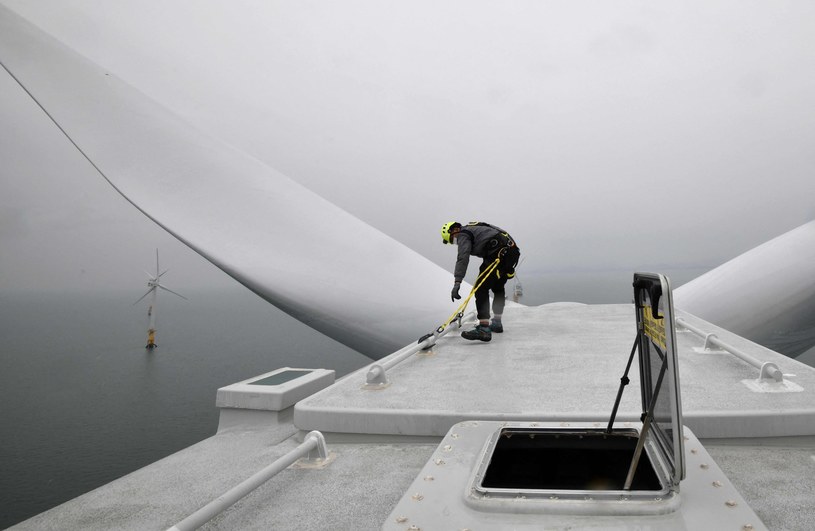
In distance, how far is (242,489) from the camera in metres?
1.77

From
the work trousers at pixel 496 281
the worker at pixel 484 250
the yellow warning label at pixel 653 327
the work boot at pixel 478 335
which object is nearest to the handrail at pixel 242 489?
the yellow warning label at pixel 653 327

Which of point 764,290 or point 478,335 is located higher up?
point 764,290

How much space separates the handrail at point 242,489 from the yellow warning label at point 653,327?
5.34 feet

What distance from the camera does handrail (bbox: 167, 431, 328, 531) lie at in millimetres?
1537

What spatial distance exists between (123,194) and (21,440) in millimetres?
52409

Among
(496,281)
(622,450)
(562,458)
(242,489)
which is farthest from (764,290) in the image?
(242,489)

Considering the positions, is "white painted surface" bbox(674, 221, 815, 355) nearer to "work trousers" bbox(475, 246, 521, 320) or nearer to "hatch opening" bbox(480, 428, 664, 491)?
"work trousers" bbox(475, 246, 521, 320)

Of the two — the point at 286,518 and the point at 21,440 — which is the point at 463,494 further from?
the point at 21,440

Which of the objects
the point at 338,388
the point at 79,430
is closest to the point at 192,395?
the point at 79,430

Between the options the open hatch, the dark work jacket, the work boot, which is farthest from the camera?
the dark work jacket

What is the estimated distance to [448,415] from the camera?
8.66 feet

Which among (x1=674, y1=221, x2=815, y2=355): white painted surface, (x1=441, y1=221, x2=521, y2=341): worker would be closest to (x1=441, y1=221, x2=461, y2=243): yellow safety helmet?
(x1=441, y1=221, x2=521, y2=341): worker

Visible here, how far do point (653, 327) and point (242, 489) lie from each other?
5.63 feet

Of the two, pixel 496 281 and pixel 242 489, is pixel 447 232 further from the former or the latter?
pixel 242 489
